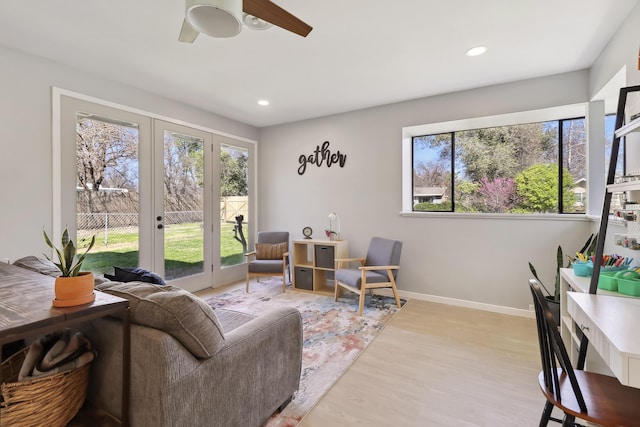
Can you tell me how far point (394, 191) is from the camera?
3826 millimetres

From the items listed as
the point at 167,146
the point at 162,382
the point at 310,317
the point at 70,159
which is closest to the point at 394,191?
the point at 310,317

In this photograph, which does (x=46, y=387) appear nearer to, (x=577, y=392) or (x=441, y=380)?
(x=577, y=392)

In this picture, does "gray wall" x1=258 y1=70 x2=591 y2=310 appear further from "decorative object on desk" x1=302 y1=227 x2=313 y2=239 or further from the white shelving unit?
the white shelving unit

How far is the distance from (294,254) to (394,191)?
169cm

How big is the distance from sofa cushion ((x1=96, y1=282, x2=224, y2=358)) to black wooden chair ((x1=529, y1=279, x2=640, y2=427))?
1.39m

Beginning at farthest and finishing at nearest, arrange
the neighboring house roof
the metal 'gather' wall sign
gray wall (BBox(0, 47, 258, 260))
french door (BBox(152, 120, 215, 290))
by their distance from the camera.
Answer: the metal 'gather' wall sign
the neighboring house roof
french door (BBox(152, 120, 215, 290))
gray wall (BBox(0, 47, 258, 260))

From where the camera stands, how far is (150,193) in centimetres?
342

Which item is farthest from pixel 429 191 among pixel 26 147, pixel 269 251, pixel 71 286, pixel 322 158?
pixel 26 147

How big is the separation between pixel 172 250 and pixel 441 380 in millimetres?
3325

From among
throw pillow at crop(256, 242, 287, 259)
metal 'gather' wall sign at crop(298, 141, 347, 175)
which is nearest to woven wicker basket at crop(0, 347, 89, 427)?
throw pillow at crop(256, 242, 287, 259)

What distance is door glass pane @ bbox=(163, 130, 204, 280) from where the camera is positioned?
365 centimetres

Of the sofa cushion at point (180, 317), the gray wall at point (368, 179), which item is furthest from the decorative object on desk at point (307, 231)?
the sofa cushion at point (180, 317)

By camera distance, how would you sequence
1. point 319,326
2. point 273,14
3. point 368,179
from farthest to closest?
point 368,179 < point 319,326 < point 273,14

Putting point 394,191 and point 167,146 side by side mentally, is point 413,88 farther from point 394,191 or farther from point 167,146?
point 167,146
